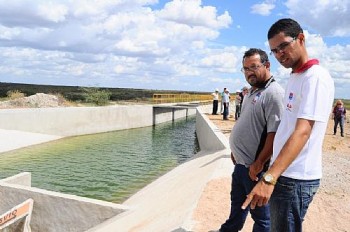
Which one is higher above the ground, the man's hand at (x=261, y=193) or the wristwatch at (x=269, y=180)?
the wristwatch at (x=269, y=180)

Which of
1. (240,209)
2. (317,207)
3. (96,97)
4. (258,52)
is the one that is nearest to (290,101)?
(258,52)

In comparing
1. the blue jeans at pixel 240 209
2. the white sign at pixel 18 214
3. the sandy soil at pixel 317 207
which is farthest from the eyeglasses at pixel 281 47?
the white sign at pixel 18 214

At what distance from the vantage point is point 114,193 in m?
11.7

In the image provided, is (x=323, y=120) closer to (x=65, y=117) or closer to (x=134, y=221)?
(x=134, y=221)

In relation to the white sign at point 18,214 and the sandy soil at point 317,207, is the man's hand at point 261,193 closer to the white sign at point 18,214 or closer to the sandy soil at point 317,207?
the sandy soil at point 317,207

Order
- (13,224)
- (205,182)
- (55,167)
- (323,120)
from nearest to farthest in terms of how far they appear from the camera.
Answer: (323,120), (13,224), (205,182), (55,167)

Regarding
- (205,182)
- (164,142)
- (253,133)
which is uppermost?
(253,133)

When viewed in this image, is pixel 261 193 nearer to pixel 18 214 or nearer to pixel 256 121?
pixel 256 121

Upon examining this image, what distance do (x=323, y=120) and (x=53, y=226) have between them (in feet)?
23.2

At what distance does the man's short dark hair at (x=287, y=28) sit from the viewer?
2653mm

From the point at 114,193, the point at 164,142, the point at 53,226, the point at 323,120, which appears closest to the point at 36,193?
the point at 53,226

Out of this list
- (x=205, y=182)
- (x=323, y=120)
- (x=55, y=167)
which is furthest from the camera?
(x=55, y=167)

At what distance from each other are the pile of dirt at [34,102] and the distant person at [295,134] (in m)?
27.3

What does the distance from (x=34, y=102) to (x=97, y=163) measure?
15.5m
